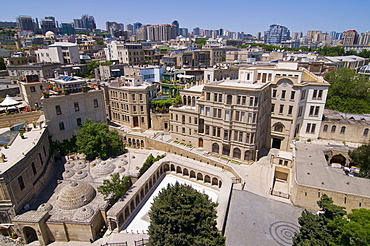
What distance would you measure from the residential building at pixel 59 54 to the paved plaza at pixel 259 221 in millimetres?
86118

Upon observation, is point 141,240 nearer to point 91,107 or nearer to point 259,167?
point 259,167

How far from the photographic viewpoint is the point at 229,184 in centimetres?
3469

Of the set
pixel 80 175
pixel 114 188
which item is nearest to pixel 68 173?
pixel 80 175

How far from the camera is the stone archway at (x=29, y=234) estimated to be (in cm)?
2654

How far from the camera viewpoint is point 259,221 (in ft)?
93.1

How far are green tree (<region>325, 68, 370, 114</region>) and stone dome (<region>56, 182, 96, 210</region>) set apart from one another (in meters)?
53.2

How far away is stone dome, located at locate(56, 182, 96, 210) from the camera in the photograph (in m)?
28.2

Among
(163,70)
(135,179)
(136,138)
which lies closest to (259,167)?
(135,179)

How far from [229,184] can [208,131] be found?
1208 cm

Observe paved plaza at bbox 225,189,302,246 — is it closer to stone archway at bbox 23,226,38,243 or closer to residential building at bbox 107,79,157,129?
stone archway at bbox 23,226,38,243

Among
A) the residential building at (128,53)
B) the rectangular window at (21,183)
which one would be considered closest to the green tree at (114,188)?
the rectangular window at (21,183)

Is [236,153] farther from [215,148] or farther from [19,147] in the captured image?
[19,147]

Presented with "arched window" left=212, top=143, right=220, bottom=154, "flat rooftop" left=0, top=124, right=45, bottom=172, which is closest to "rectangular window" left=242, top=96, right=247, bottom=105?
"arched window" left=212, top=143, right=220, bottom=154

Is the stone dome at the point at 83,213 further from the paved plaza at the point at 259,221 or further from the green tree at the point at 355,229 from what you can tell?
the green tree at the point at 355,229
